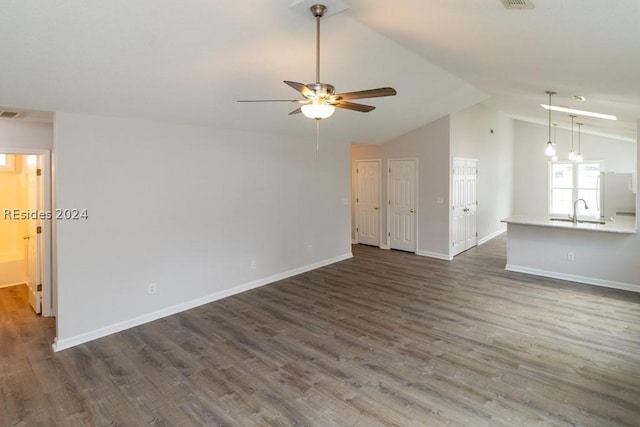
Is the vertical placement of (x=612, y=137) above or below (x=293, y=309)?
above

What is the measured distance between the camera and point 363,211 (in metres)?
9.12

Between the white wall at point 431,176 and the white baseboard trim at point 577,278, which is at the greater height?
the white wall at point 431,176

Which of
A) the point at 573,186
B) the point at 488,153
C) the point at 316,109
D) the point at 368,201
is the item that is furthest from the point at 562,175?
the point at 316,109

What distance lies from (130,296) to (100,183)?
4.50ft

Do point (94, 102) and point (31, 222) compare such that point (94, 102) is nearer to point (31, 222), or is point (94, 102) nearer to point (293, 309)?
point (31, 222)

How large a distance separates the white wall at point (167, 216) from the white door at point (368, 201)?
2500mm

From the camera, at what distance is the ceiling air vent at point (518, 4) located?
2.14 m

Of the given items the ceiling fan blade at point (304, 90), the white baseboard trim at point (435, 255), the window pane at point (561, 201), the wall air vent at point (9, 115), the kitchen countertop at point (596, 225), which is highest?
the wall air vent at point (9, 115)

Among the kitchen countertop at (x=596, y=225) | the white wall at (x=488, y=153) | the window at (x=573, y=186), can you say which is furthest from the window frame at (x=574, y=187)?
the kitchen countertop at (x=596, y=225)

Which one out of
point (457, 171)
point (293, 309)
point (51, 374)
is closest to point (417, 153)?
point (457, 171)

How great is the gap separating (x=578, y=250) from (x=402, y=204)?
11.2ft

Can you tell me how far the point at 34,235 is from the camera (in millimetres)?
4840

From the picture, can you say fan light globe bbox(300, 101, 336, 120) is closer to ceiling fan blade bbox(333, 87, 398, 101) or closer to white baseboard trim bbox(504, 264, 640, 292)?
ceiling fan blade bbox(333, 87, 398, 101)

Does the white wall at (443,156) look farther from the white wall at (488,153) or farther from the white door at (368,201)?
the white door at (368,201)
